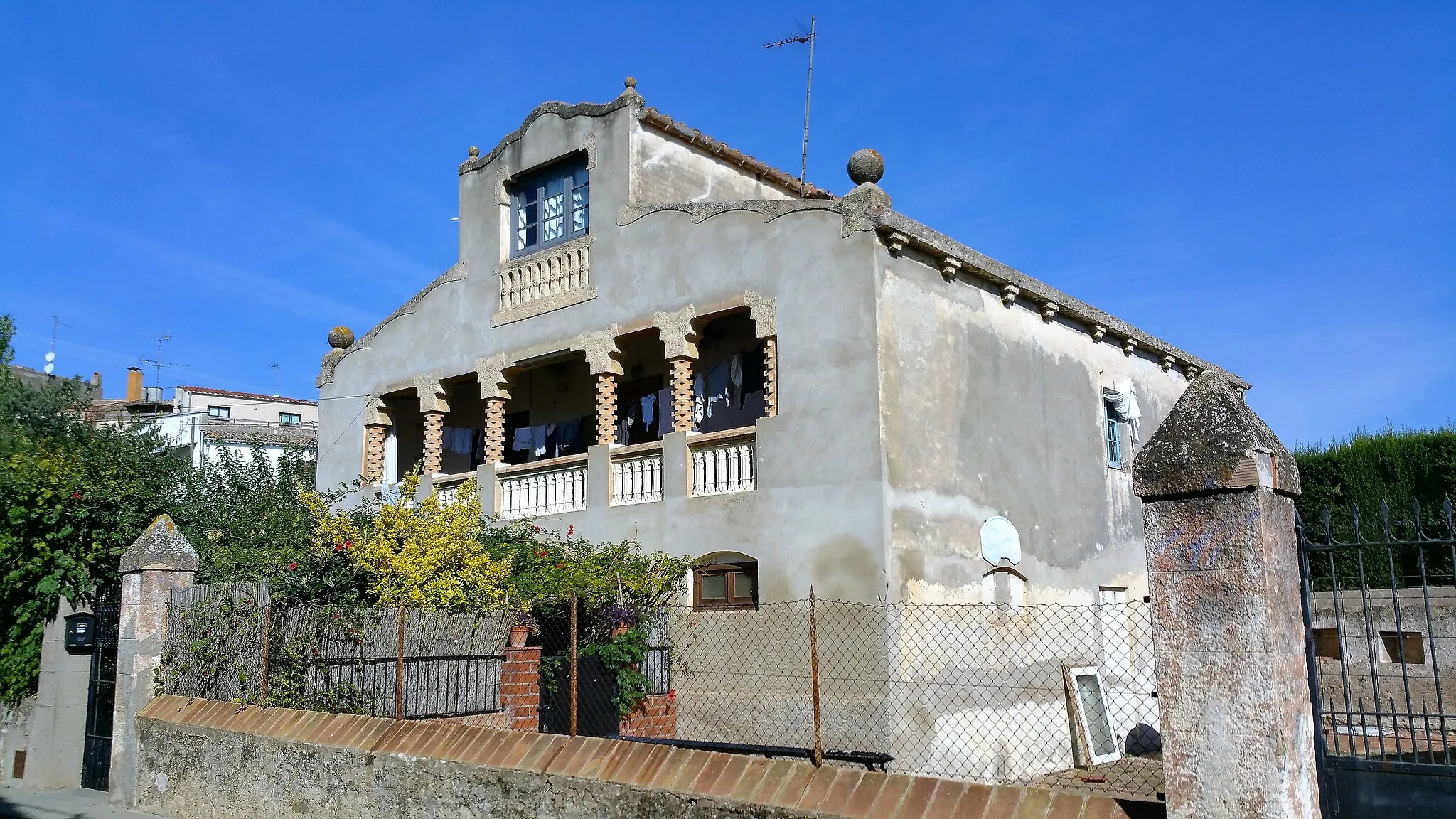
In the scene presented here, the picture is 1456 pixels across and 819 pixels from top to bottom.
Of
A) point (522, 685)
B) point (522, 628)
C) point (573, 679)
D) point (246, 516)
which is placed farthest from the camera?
A: point (246, 516)

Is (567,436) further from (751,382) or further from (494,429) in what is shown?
(751,382)

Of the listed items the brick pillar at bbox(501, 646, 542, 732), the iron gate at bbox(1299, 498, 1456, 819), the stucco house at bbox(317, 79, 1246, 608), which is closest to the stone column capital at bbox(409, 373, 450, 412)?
the stucco house at bbox(317, 79, 1246, 608)

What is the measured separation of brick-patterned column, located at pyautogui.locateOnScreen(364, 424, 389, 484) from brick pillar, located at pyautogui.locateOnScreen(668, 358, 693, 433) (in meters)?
6.94

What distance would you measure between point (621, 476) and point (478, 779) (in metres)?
7.76

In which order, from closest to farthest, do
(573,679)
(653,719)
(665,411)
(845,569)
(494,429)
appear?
1. (573,679)
2. (845,569)
3. (653,719)
4. (665,411)
5. (494,429)

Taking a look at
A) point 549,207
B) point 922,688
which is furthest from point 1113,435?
point 549,207

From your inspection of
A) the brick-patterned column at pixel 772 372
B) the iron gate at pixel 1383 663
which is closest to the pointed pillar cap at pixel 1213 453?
the iron gate at pixel 1383 663

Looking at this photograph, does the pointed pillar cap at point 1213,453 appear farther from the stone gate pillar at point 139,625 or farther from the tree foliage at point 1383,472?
the tree foliage at point 1383,472

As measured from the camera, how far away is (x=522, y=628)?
1191cm

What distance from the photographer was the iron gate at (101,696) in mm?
13234

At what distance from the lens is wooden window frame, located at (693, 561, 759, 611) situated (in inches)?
546

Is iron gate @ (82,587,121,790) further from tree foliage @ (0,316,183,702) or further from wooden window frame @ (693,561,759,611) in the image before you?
wooden window frame @ (693,561,759,611)

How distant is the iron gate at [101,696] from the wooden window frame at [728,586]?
22.5 ft

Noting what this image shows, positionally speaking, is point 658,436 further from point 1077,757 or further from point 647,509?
point 1077,757
